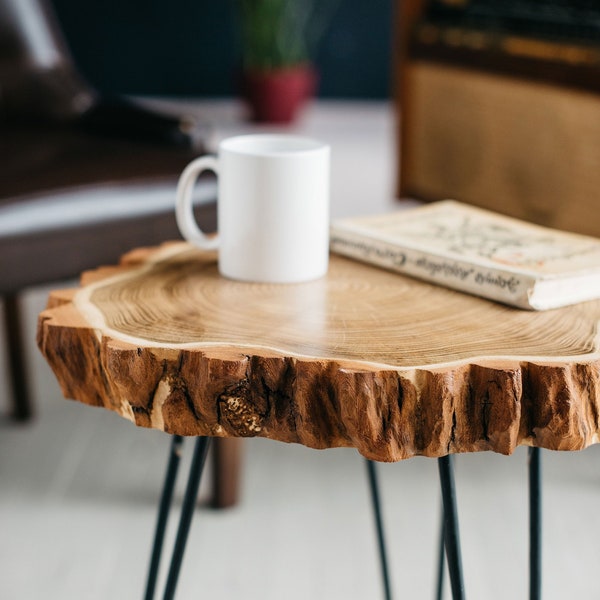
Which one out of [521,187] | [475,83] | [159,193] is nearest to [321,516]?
[159,193]

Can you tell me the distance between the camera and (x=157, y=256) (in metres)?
0.97

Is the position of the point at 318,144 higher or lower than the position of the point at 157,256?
higher

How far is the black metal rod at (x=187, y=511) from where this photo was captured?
0.81 meters

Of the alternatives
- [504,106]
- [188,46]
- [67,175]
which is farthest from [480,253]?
[188,46]

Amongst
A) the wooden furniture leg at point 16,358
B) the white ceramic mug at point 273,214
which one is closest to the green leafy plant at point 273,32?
the wooden furniture leg at point 16,358

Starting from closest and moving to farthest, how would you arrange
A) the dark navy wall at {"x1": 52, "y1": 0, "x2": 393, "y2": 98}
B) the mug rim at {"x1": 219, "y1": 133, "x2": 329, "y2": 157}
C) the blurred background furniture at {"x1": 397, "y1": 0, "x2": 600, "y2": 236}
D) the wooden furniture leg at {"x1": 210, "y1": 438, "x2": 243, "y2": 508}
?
the mug rim at {"x1": 219, "y1": 133, "x2": 329, "y2": 157}, the wooden furniture leg at {"x1": 210, "y1": 438, "x2": 243, "y2": 508}, the blurred background furniture at {"x1": 397, "y1": 0, "x2": 600, "y2": 236}, the dark navy wall at {"x1": 52, "y1": 0, "x2": 393, "y2": 98}

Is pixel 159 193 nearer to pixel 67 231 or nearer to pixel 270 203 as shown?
pixel 67 231

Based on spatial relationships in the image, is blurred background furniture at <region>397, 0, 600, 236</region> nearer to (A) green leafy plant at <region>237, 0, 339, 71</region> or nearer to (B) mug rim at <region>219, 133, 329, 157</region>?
(B) mug rim at <region>219, 133, 329, 157</region>

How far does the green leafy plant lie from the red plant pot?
0.17 feet

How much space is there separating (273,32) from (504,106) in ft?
7.71

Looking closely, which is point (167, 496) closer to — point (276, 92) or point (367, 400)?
point (367, 400)

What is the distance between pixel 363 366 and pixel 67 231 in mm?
832

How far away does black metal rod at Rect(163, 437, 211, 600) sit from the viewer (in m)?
0.81

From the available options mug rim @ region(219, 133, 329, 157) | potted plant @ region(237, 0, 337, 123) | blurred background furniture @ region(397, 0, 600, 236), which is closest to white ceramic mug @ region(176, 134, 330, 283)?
mug rim @ region(219, 133, 329, 157)
